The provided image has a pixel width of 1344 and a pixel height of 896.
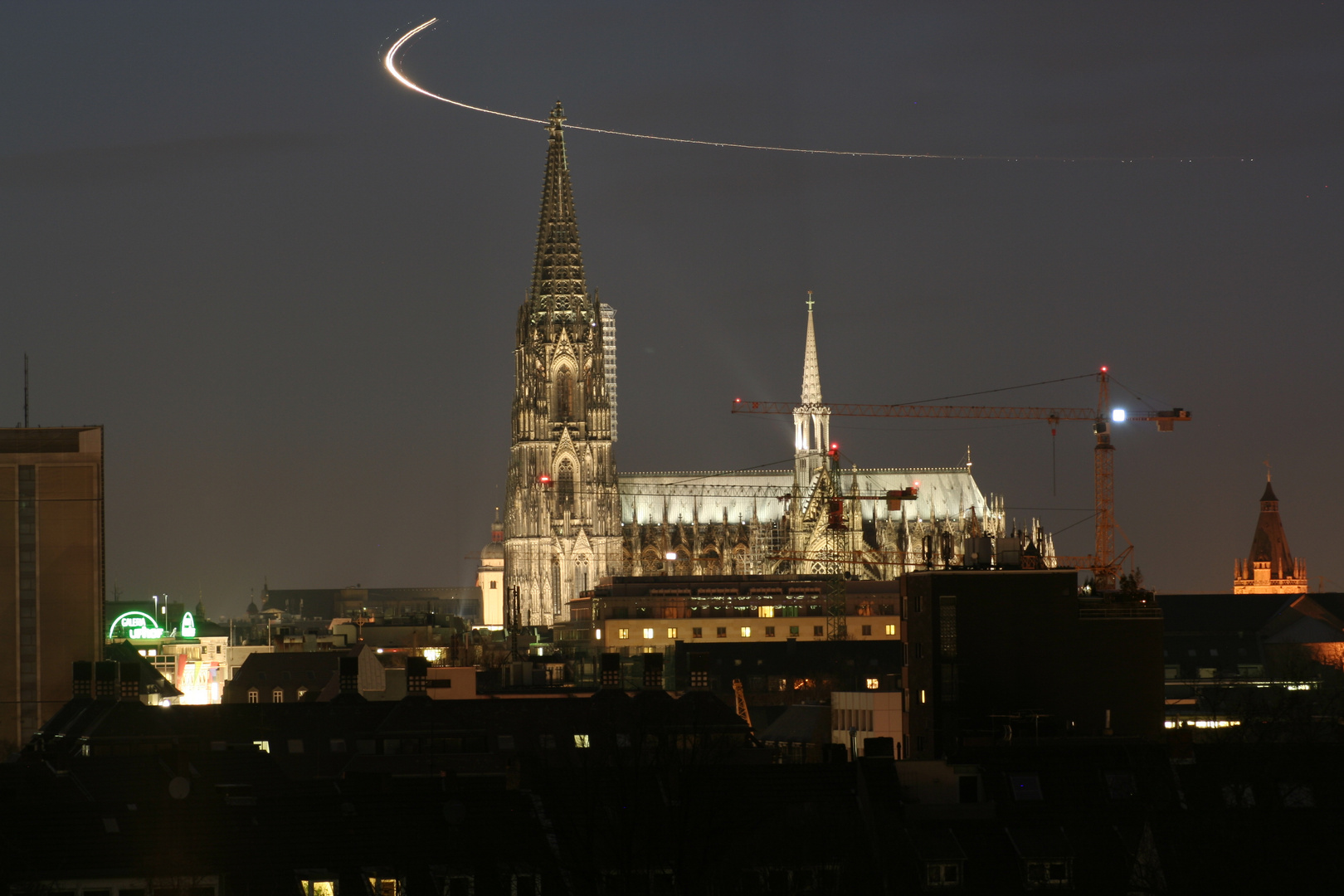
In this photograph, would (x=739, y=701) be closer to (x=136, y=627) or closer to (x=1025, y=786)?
(x=136, y=627)

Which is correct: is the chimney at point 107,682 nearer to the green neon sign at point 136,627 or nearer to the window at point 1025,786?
the window at point 1025,786

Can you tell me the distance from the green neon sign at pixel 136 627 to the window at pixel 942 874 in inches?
5034

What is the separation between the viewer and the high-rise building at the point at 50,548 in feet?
488

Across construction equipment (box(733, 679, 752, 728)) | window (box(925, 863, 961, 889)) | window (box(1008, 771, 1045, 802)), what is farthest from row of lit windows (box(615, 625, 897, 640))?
window (box(925, 863, 961, 889))

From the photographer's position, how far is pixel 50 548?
15238cm

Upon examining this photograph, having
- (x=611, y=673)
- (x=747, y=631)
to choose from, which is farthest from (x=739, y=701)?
(x=747, y=631)

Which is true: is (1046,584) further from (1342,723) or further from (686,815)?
(686,815)

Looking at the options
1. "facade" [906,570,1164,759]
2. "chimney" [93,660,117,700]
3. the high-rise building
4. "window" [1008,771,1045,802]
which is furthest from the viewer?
the high-rise building

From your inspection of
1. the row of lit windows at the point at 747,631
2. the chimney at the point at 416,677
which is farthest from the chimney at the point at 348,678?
the row of lit windows at the point at 747,631

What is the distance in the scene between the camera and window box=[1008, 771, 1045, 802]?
53000 millimetres

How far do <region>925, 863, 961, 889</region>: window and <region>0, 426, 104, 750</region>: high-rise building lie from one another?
107 m

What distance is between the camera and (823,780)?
52469 millimetres

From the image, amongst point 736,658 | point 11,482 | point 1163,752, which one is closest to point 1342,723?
point 1163,752

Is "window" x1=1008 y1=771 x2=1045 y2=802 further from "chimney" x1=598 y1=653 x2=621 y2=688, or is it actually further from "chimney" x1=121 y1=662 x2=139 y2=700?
"chimney" x1=121 y1=662 x2=139 y2=700
